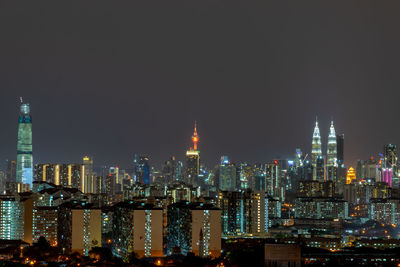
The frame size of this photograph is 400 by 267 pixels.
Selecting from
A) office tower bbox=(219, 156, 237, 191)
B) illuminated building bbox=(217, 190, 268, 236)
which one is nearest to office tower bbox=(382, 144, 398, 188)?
office tower bbox=(219, 156, 237, 191)

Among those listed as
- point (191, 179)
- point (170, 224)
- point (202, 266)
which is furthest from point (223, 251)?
point (191, 179)

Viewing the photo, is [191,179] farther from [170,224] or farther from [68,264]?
[68,264]

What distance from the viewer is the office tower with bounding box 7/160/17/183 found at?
140 ft

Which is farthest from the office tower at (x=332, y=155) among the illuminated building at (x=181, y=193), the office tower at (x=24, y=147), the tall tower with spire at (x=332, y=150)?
the illuminated building at (x=181, y=193)

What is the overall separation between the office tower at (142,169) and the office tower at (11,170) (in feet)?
21.3

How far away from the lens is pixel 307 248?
22.8 m

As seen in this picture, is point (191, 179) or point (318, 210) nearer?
point (318, 210)

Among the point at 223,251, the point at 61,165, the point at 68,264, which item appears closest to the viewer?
the point at 68,264

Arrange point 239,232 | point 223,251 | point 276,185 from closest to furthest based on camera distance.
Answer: point 223,251 < point 239,232 < point 276,185

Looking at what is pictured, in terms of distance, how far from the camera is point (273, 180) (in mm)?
43562

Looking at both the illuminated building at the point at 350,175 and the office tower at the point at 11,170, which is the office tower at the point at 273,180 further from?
the office tower at the point at 11,170

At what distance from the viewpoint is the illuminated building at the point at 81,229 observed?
2150cm

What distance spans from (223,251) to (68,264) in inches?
205

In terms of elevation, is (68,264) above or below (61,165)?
below
